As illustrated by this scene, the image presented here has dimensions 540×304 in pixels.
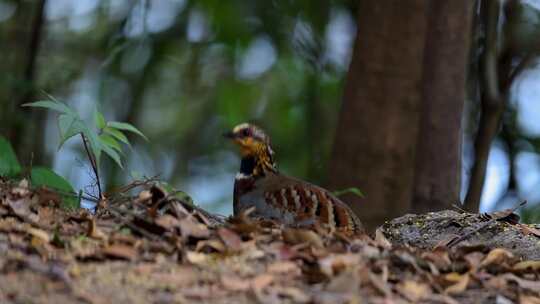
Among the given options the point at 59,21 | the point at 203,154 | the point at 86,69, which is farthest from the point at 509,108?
the point at 59,21

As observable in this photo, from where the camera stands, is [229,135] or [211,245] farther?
[229,135]

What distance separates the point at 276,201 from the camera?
424cm

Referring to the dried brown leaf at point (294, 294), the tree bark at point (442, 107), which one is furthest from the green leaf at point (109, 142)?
the tree bark at point (442, 107)

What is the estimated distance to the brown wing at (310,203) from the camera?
164 inches

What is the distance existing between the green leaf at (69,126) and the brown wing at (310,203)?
86 centimetres

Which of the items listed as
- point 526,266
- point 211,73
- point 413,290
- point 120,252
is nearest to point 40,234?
point 120,252

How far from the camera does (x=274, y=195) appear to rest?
428 cm

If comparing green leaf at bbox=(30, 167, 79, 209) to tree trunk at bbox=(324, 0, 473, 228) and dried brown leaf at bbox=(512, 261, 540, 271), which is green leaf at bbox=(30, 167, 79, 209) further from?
tree trunk at bbox=(324, 0, 473, 228)

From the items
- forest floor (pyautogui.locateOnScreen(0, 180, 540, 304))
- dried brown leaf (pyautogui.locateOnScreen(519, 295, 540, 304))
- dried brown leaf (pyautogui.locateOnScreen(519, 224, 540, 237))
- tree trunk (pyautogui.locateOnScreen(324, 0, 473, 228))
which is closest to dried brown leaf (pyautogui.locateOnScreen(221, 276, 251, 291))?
forest floor (pyautogui.locateOnScreen(0, 180, 540, 304))

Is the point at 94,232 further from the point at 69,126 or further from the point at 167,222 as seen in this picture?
the point at 69,126

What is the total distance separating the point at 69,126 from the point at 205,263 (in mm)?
1428

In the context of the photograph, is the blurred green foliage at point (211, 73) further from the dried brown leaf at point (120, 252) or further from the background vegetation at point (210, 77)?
the dried brown leaf at point (120, 252)

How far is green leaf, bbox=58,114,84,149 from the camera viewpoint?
13.7ft

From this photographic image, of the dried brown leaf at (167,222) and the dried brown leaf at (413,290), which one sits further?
the dried brown leaf at (167,222)
